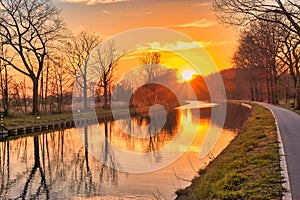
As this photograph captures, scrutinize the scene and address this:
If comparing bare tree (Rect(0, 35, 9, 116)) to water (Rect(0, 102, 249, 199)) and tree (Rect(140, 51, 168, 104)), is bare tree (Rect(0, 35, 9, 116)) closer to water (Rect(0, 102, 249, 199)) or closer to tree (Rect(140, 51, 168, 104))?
water (Rect(0, 102, 249, 199))

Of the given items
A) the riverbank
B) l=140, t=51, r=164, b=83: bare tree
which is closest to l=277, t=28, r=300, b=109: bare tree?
the riverbank

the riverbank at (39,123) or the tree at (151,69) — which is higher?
the tree at (151,69)

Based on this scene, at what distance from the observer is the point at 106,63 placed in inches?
2603

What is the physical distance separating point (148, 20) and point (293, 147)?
18208 millimetres

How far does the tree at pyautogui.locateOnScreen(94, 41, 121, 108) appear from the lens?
63594mm

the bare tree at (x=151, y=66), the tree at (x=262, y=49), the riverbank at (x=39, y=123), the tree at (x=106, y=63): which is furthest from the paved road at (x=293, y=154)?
the bare tree at (x=151, y=66)

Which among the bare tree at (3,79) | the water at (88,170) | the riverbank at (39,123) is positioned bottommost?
the water at (88,170)

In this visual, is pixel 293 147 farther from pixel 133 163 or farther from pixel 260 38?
pixel 260 38

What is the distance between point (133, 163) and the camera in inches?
752

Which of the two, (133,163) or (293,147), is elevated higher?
(293,147)

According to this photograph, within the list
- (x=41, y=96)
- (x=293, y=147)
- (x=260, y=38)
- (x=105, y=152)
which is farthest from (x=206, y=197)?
(x=41, y=96)

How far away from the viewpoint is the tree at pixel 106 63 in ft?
209

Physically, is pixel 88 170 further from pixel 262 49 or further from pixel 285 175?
pixel 262 49

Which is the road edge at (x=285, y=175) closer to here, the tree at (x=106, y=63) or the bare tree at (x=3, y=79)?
the bare tree at (x=3, y=79)
